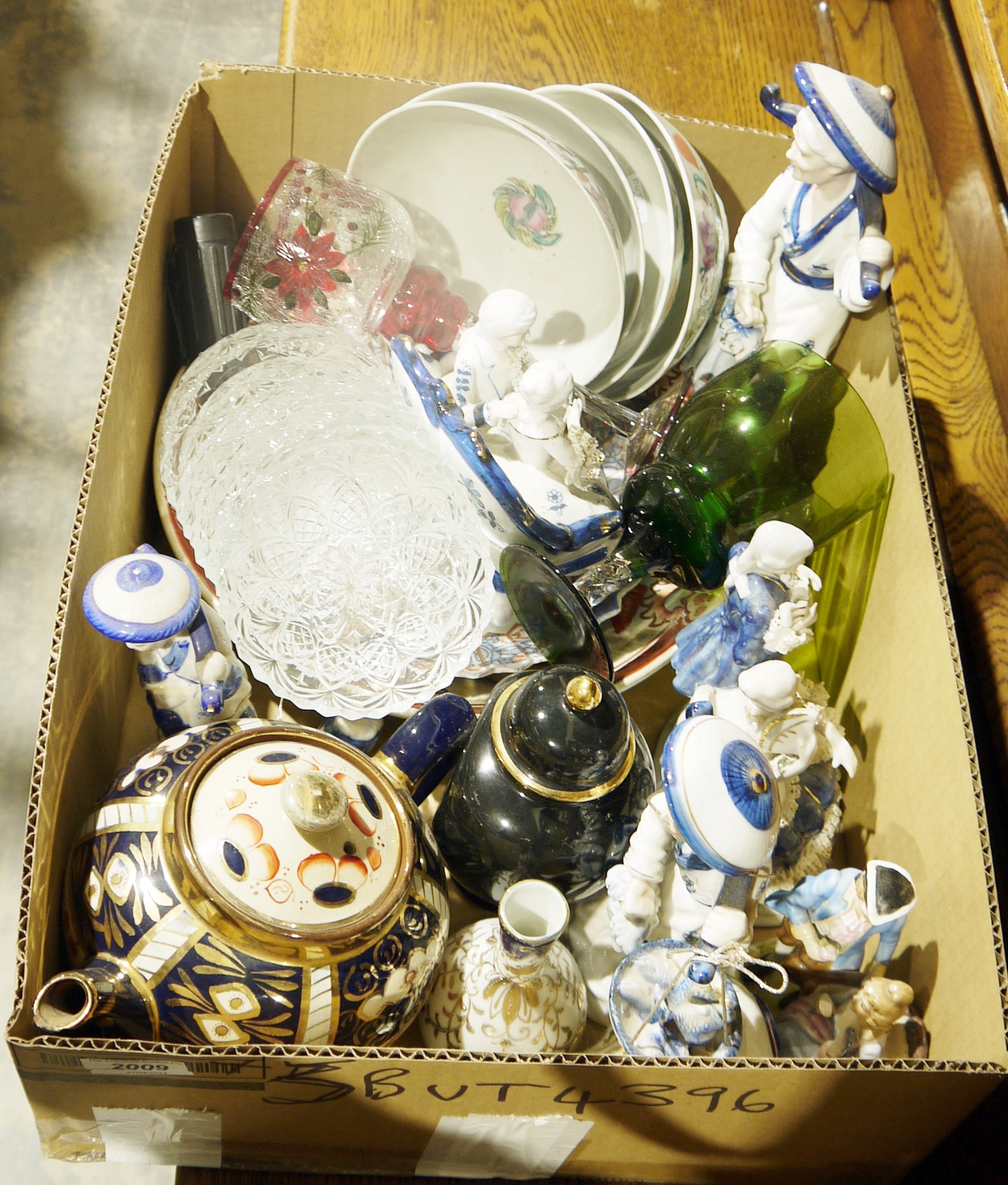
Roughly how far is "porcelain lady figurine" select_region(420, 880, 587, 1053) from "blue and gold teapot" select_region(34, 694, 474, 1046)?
0.06 metres

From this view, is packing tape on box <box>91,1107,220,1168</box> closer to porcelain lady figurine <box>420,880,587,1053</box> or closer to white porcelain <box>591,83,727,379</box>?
porcelain lady figurine <box>420,880,587,1053</box>

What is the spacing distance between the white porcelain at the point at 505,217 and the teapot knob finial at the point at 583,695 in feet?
1.34

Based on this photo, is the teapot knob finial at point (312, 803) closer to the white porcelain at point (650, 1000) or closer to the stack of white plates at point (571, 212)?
the white porcelain at point (650, 1000)

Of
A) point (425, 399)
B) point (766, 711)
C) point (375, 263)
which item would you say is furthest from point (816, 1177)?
point (375, 263)

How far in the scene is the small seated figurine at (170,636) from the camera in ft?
2.18

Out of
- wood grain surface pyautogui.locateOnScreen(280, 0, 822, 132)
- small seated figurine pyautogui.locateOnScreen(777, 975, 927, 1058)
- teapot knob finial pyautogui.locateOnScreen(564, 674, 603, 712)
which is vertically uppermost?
wood grain surface pyautogui.locateOnScreen(280, 0, 822, 132)

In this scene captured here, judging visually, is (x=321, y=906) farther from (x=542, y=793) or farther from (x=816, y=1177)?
(x=816, y=1177)

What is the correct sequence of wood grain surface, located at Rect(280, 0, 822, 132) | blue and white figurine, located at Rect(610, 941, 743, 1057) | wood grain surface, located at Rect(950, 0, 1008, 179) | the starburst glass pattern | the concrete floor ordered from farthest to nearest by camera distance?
the concrete floor → wood grain surface, located at Rect(280, 0, 822, 132) → wood grain surface, located at Rect(950, 0, 1008, 179) → the starburst glass pattern → blue and white figurine, located at Rect(610, 941, 743, 1057)

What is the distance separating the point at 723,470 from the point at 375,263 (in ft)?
1.31

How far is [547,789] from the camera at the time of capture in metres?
0.70

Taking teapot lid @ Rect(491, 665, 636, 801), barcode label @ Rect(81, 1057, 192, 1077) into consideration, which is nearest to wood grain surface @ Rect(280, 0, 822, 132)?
teapot lid @ Rect(491, 665, 636, 801)

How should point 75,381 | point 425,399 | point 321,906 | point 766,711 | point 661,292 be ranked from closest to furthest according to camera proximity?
point 321,906 < point 766,711 < point 425,399 < point 661,292 < point 75,381

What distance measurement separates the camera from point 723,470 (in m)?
0.78

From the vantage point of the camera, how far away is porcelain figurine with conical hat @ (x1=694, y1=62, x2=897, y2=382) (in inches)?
31.6
